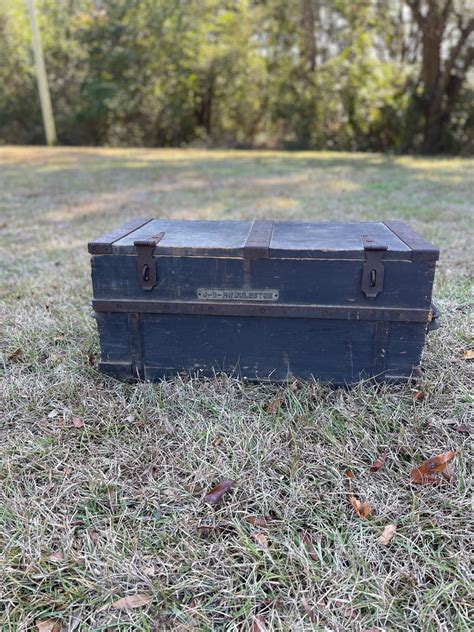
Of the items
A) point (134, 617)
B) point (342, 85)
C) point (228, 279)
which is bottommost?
point (134, 617)

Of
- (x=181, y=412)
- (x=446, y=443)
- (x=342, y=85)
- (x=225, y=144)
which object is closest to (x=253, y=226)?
(x=181, y=412)

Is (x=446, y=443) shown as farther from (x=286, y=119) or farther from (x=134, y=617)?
(x=286, y=119)

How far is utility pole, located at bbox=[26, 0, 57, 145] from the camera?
11.6 m

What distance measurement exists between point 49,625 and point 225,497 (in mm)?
577

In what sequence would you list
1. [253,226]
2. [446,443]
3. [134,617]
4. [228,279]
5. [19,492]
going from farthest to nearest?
1. [253,226]
2. [228,279]
3. [446,443]
4. [19,492]
5. [134,617]

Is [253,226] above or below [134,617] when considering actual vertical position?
above

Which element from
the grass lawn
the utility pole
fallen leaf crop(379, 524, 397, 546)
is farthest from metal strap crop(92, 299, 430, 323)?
the utility pole

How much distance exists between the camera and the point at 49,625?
127 cm

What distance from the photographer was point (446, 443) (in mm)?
1769

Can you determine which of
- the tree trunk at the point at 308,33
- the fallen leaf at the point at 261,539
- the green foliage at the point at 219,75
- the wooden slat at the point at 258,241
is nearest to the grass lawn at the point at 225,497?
the fallen leaf at the point at 261,539

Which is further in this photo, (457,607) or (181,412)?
(181,412)

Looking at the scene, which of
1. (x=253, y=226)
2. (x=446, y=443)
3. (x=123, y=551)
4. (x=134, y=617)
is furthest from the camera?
(x=253, y=226)

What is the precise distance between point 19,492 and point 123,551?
426mm

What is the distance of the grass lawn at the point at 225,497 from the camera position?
131cm
